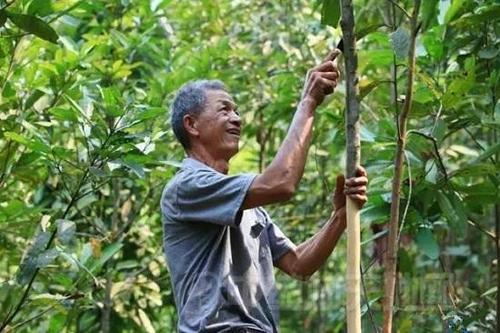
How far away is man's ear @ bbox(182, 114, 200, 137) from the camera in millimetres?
2925

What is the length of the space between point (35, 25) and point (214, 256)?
986mm

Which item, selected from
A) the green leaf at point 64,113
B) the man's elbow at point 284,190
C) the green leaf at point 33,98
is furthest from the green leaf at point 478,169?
the green leaf at point 33,98

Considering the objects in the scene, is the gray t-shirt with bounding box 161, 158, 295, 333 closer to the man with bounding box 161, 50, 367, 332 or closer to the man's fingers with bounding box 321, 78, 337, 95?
the man with bounding box 161, 50, 367, 332

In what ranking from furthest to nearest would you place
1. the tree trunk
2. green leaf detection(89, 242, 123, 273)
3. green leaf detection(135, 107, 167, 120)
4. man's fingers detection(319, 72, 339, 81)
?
green leaf detection(89, 242, 123, 273) < green leaf detection(135, 107, 167, 120) < man's fingers detection(319, 72, 339, 81) < the tree trunk

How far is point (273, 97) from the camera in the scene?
5.14 m

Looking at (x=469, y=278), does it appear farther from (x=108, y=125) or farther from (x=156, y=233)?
(x=108, y=125)

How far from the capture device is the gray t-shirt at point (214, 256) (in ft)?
8.59

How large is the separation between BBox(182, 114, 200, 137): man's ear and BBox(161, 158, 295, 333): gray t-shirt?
0.10m

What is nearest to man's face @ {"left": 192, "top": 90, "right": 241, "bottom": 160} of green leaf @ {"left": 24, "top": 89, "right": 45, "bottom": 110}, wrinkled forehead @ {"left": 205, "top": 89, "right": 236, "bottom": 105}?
wrinkled forehead @ {"left": 205, "top": 89, "right": 236, "bottom": 105}

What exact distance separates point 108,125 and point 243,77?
170 centimetres

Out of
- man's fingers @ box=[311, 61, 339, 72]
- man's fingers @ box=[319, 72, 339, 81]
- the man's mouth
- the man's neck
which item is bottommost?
the man's neck

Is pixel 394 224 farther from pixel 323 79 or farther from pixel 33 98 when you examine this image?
pixel 33 98

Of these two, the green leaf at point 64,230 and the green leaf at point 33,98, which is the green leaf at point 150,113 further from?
the green leaf at point 33,98

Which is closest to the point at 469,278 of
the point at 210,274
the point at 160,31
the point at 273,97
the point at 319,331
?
the point at 319,331
